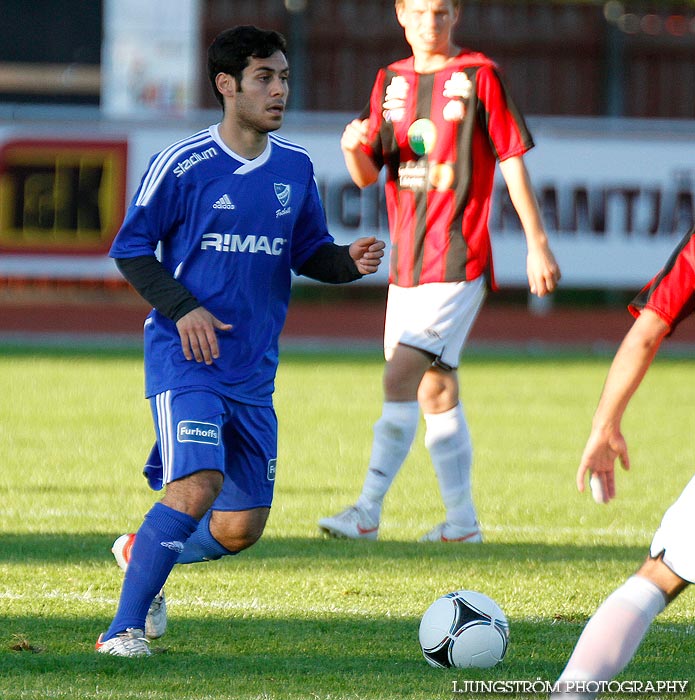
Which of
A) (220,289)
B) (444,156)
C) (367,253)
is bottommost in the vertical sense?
(220,289)

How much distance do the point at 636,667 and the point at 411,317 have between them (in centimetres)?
238

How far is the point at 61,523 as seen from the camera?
22.0 ft

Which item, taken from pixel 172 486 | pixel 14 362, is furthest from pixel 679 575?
pixel 14 362

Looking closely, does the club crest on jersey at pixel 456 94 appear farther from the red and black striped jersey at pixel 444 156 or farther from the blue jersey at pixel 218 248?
the blue jersey at pixel 218 248

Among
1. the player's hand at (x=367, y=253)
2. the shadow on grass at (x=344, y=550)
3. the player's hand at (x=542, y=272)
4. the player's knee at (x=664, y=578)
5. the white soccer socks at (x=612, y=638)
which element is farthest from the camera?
the shadow on grass at (x=344, y=550)

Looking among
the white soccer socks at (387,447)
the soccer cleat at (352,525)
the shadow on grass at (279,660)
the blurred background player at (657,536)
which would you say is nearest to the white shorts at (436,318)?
the white soccer socks at (387,447)

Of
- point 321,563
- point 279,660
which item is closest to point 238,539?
point 279,660

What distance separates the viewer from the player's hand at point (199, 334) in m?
4.49

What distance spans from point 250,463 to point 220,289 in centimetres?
56

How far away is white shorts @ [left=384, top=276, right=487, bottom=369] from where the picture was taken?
249 inches

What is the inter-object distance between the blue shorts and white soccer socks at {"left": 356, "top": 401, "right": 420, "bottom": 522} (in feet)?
5.44

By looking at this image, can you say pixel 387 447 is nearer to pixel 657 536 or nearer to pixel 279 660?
pixel 279 660

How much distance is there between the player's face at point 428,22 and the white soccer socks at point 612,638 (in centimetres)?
348

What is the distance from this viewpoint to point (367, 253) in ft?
16.0
